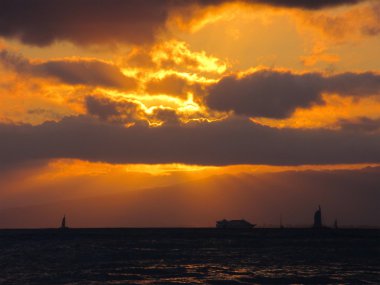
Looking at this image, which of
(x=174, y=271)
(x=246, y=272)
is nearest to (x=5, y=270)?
(x=174, y=271)

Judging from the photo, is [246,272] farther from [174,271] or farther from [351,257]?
[351,257]

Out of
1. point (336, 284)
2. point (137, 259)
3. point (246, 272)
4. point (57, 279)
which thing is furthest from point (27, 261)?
point (336, 284)

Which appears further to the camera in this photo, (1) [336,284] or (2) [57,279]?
(2) [57,279]

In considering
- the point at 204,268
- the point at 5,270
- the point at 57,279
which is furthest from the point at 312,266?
the point at 5,270

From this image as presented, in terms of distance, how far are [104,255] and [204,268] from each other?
2940 cm

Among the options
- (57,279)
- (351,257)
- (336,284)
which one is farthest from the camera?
(351,257)

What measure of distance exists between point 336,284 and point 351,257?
39868 mm

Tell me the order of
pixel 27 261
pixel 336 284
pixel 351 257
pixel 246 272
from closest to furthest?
pixel 336 284 → pixel 246 272 → pixel 27 261 → pixel 351 257

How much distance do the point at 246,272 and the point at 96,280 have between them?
20886 mm

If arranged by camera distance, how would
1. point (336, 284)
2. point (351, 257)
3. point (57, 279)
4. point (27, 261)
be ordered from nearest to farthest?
point (336, 284) → point (57, 279) → point (27, 261) → point (351, 257)

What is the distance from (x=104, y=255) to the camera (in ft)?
339

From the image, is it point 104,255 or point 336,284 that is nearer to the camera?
point 336,284

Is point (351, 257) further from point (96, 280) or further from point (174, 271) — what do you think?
point (96, 280)

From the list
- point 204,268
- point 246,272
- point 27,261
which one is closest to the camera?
point 246,272
